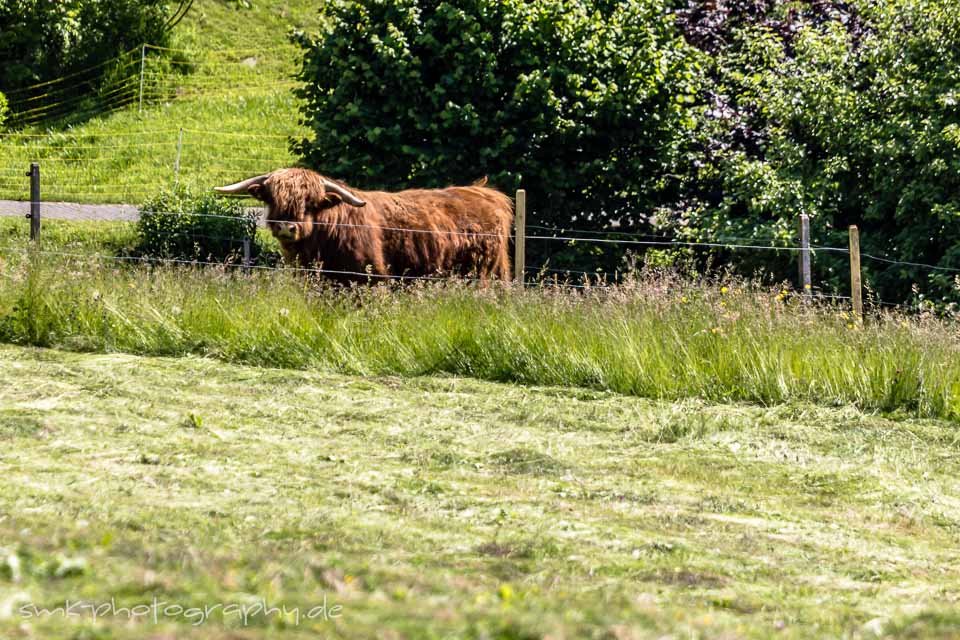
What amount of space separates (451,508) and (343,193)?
6614 mm

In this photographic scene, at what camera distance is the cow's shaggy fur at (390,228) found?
1170 cm

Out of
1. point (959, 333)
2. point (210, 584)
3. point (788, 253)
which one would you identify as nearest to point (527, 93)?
point (788, 253)

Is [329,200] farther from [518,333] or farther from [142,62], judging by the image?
[142,62]

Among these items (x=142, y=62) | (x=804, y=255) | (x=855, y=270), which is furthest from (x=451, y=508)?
(x=142, y=62)

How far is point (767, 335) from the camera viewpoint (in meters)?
9.34

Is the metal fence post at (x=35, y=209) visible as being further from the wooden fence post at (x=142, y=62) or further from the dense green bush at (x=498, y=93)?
the wooden fence post at (x=142, y=62)

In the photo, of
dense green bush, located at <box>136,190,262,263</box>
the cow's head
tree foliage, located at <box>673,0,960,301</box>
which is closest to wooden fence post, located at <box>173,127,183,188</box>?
dense green bush, located at <box>136,190,262,263</box>

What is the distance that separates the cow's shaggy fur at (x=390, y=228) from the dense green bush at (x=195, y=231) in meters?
3.79

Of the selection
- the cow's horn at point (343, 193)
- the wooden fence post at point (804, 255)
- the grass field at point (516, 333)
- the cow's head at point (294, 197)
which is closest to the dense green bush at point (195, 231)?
the cow's head at point (294, 197)

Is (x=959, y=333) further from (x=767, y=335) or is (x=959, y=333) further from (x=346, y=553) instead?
(x=346, y=553)

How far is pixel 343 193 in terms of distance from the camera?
38.6ft

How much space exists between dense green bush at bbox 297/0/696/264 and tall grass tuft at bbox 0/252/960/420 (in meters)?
3.76

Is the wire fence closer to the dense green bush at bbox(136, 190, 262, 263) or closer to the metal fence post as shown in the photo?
the dense green bush at bbox(136, 190, 262, 263)

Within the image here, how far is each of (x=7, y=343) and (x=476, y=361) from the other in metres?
3.91
